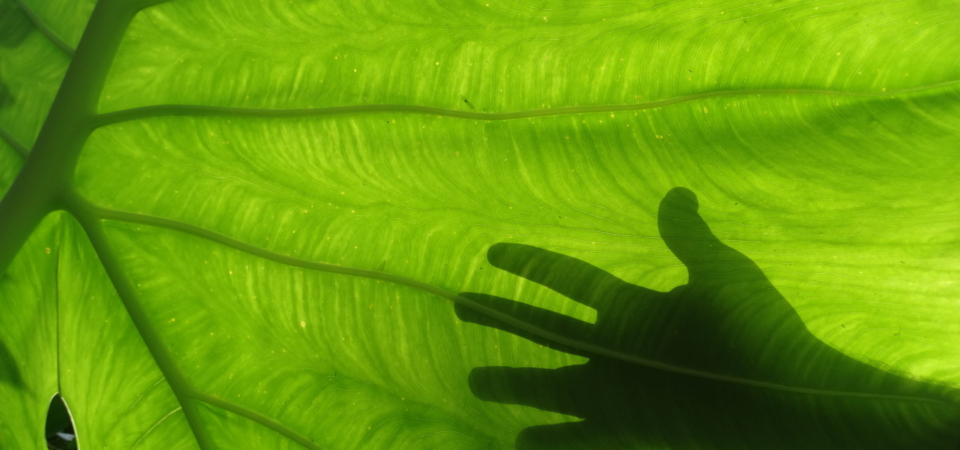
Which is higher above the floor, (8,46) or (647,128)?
(8,46)

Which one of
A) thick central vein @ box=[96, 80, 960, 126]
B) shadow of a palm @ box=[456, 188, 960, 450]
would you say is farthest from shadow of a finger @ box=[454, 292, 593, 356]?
thick central vein @ box=[96, 80, 960, 126]

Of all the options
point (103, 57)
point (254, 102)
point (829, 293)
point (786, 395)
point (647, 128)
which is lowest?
point (786, 395)

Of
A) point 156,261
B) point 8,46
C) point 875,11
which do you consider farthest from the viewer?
point 8,46

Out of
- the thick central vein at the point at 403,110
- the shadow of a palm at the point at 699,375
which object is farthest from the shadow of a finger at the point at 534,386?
the thick central vein at the point at 403,110

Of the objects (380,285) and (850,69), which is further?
(380,285)

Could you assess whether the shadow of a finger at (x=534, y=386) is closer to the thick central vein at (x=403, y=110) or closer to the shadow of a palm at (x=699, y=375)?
the shadow of a palm at (x=699, y=375)

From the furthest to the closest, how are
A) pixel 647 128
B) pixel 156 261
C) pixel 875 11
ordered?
pixel 156 261 → pixel 647 128 → pixel 875 11

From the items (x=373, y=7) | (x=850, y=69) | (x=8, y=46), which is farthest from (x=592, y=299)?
(x=8, y=46)

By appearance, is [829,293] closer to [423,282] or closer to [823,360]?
[823,360]
